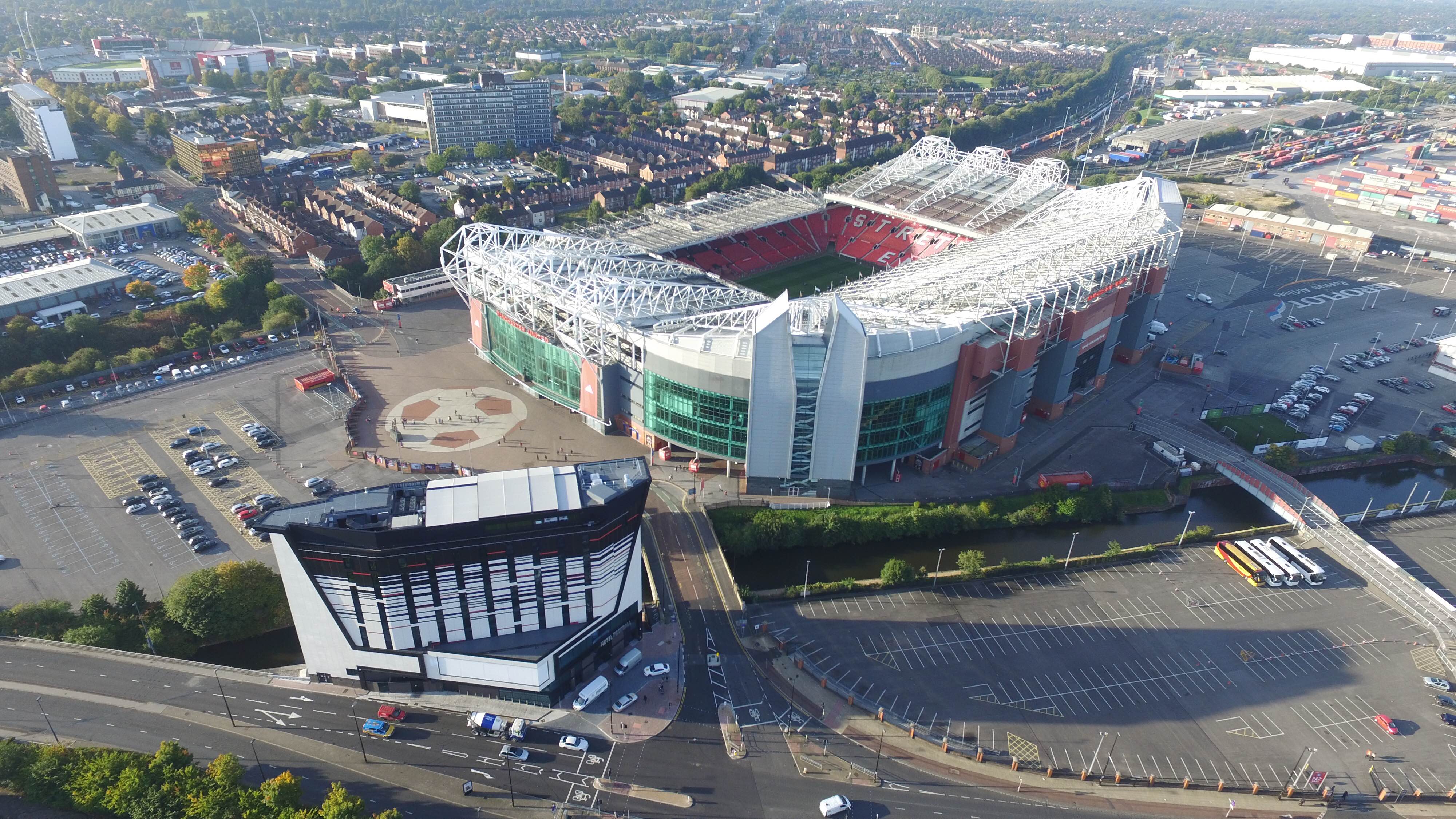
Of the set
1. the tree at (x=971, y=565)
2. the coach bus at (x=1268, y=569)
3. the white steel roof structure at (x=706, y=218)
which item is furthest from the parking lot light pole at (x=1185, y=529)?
the white steel roof structure at (x=706, y=218)

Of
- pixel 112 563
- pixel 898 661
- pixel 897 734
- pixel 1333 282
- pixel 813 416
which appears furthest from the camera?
pixel 1333 282

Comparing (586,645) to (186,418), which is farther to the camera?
(186,418)

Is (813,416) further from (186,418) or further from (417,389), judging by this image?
(186,418)

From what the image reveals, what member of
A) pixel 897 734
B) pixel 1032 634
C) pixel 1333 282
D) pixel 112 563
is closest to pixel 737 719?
pixel 897 734

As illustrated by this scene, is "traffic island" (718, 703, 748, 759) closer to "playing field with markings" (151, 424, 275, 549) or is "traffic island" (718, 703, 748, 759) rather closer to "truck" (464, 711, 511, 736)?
"truck" (464, 711, 511, 736)

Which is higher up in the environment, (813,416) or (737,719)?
(813,416)

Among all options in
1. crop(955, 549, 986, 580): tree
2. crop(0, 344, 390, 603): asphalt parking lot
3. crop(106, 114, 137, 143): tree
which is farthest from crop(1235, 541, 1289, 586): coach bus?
crop(106, 114, 137, 143): tree

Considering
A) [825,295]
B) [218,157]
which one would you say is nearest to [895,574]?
[825,295]
